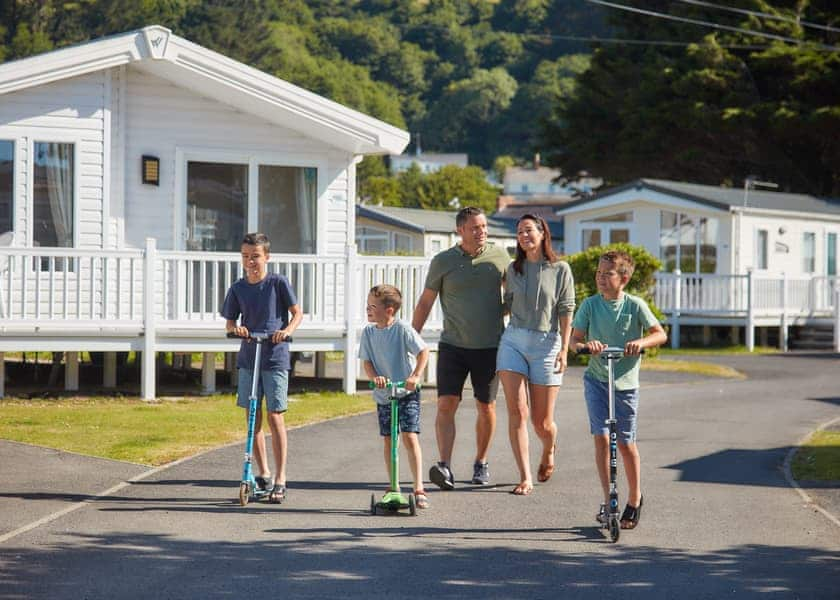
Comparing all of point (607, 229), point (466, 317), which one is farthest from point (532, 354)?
point (607, 229)

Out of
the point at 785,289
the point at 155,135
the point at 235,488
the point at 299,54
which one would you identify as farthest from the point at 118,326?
the point at 299,54

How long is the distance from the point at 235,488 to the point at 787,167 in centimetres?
4293

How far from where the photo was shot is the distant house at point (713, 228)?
3466cm

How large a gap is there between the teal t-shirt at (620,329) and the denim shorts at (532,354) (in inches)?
41.2

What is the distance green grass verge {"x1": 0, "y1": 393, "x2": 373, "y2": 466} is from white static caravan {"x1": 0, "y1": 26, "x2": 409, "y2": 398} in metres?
0.70

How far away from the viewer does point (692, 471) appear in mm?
11289

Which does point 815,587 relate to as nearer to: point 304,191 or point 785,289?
point 304,191

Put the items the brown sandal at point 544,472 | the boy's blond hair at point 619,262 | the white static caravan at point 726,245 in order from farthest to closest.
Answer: the white static caravan at point 726,245, the brown sandal at point 544,472, the boy's blond hair at point 619,262

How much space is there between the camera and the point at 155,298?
16.3 m

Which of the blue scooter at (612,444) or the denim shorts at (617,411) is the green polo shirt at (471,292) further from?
the blue scooter at (612,444)

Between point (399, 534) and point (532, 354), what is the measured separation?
1922 mm

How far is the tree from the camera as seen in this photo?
156 ft

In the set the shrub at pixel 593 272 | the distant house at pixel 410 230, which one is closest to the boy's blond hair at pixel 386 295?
the shrub at pixel 593 272

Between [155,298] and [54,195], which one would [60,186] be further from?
[155,298]
